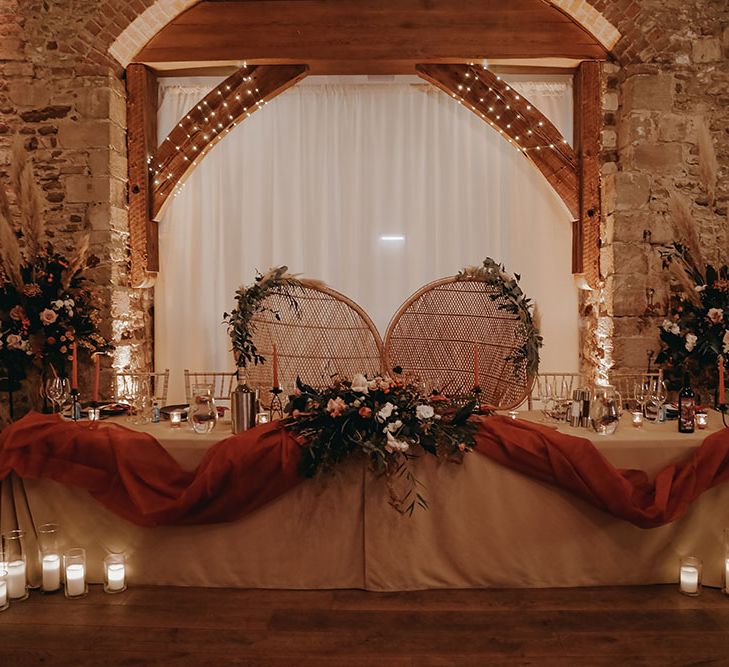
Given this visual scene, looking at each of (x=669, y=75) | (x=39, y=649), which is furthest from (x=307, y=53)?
(x=39, y=649)

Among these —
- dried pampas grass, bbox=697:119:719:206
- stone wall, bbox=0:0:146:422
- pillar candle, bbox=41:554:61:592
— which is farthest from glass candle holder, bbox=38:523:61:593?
Answer: dried pampas grass, bbox=697:119:719:206

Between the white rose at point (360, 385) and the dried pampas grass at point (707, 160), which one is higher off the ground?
the dried pampas grass at point (707, 160)

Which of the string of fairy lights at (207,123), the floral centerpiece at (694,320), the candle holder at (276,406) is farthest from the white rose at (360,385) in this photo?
the string of fairy lights at (207,123)

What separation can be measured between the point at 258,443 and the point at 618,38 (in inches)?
152

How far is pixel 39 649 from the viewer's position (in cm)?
206

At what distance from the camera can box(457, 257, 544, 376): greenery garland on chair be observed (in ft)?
10.4

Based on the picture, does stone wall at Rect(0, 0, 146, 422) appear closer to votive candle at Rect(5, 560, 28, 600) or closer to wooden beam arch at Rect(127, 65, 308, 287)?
wooden beam arch at Rect(127, 65, 308, 287)

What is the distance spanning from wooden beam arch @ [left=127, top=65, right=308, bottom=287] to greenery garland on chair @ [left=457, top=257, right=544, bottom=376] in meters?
2.29

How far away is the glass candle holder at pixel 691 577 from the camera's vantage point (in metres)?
2.40

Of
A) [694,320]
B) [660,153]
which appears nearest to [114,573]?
[694,320]

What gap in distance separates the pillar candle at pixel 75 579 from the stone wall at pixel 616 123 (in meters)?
2.30

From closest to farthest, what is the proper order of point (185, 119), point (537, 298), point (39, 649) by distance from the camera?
1. point (39, 649)
2. point (185, 119)
3. point (537, 298)

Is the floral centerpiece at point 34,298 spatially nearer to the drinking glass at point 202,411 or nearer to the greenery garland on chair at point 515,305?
the drinking glass at point 202,411

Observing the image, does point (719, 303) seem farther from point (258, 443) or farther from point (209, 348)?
point (209, 348)
